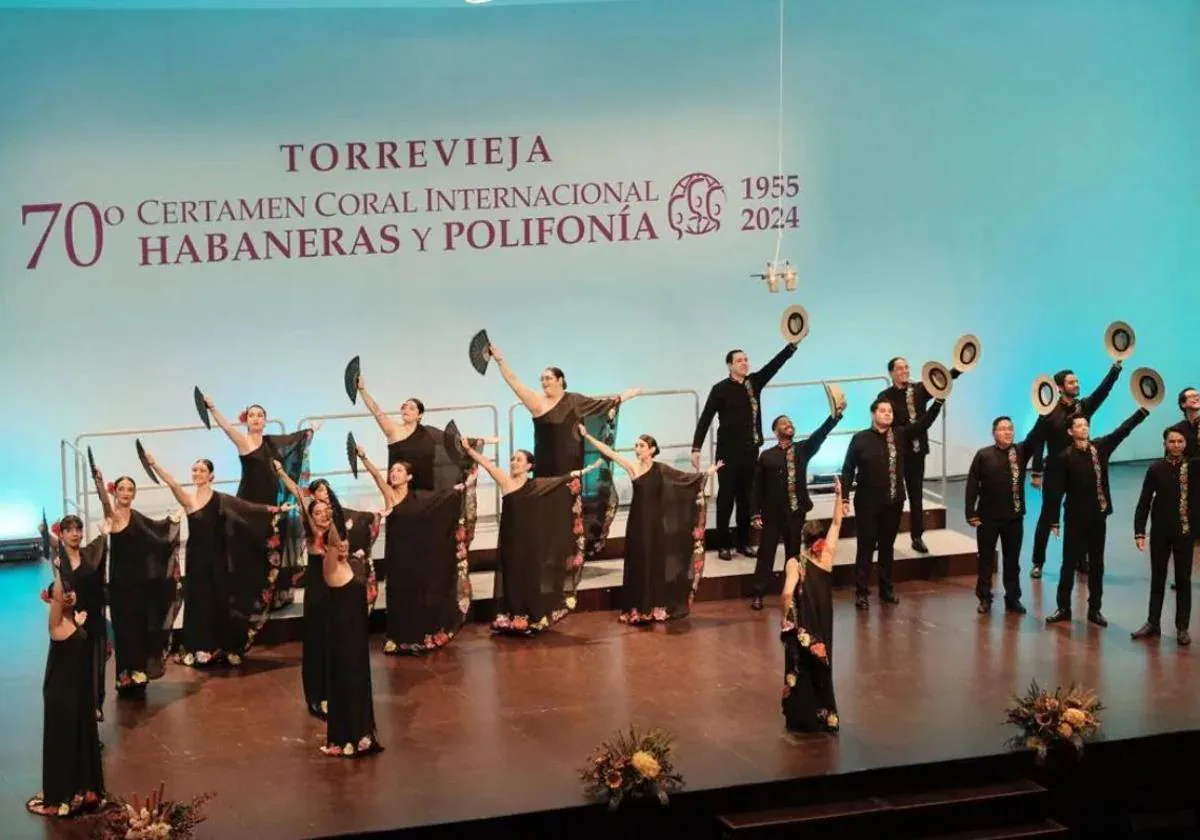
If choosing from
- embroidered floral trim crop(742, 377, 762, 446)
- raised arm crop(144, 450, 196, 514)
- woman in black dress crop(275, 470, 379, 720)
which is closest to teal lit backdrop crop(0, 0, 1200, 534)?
embroidered floral trim crop(742, 377, 762, 446)

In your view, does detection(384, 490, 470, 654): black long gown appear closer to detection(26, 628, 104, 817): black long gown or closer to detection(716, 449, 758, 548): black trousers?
detection(716, 449, 758, 548): black trousers

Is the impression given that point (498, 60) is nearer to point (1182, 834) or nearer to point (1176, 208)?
point (1176, 208)

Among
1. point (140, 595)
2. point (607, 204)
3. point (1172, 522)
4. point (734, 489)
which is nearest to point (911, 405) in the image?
point (734, 489)

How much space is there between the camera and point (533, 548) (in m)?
11.1

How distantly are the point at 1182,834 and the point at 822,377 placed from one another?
5518 mm

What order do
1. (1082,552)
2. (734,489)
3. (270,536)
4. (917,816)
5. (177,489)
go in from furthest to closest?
(734,489) → (1082,552) → (270,536) → (177,489) → (917,816)

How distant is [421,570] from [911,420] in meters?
3.44

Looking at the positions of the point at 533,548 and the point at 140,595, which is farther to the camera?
the point at 533,548

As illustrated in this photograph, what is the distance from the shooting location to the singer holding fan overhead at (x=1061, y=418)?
11.9 meters

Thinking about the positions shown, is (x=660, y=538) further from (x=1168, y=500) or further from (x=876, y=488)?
(x=1168, y=500)

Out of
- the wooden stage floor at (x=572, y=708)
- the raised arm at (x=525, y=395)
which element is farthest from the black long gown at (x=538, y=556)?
the raised arm at (x=525, y=395)

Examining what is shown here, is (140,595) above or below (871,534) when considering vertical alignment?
below

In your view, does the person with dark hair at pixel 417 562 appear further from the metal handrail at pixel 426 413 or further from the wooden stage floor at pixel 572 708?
the metal handrail at pixel 426 413

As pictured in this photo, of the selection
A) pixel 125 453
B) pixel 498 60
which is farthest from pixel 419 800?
pixel 498 60
